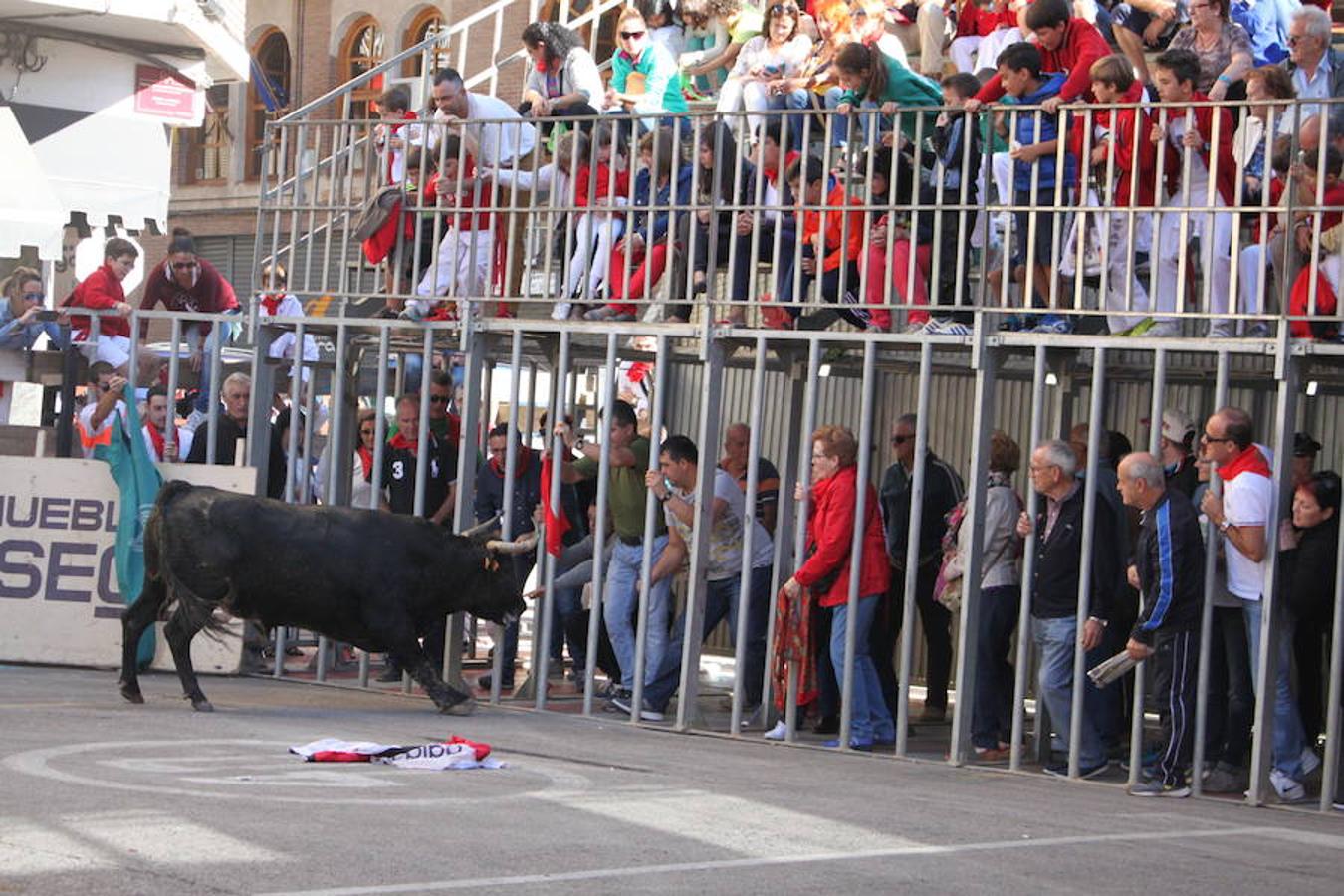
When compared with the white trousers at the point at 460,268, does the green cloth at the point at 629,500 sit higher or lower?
lower

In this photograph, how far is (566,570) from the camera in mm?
15375

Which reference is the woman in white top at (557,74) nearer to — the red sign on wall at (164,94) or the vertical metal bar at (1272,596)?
the vertical metal bar at (1272,596)

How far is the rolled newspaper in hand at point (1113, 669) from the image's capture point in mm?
11789

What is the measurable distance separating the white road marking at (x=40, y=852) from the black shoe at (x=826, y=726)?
6404 mm

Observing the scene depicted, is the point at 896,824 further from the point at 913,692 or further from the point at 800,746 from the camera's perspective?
the point at 913,692

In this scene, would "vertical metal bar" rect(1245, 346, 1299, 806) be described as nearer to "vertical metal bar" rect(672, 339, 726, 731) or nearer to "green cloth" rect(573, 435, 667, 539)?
"vertical metal bar" rect(672, 339, 726, 731)

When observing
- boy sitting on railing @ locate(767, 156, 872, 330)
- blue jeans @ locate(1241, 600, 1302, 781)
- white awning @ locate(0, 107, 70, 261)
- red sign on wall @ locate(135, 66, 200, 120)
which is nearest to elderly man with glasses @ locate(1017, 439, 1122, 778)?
blue jeans @ locate(1241, 600, 1302, 781)

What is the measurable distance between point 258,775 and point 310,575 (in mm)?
3157

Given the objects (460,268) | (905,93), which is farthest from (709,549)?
(905,93)

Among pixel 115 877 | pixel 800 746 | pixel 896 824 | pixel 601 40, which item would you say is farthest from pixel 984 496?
pixel 601 40

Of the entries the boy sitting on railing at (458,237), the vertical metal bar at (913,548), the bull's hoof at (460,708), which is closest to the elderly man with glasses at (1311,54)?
the vertical metal bar at (913,548)

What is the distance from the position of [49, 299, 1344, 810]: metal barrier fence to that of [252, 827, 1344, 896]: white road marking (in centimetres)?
125

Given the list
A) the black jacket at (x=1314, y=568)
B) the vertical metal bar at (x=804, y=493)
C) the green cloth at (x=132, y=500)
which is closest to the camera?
the black jacket at (x=1314, y=568)

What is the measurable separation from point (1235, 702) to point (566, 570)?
5.02 meters
